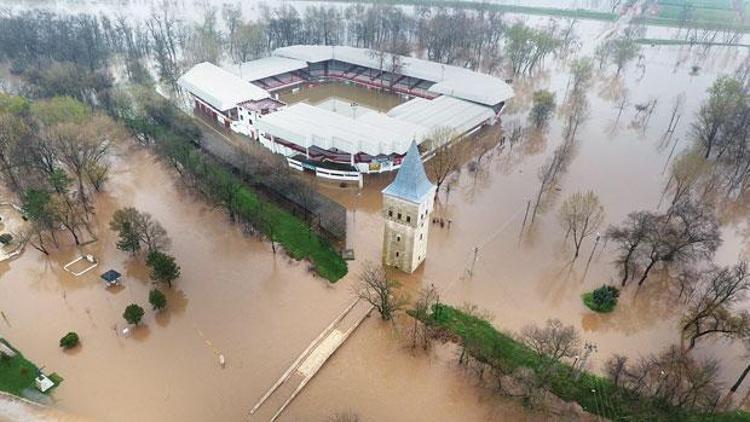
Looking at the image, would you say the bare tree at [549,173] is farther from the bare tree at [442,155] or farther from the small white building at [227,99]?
the small white building at [227,99]

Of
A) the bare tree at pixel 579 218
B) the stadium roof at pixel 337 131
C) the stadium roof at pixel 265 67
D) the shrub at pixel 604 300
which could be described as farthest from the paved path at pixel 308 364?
the stadium roof at pixel 265 67

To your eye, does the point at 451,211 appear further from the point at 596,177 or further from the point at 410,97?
the point at 410,97

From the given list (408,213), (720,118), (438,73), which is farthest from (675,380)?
(438,73)

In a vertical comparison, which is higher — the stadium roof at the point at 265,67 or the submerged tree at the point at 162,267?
the stadium roof at the point at 265,67

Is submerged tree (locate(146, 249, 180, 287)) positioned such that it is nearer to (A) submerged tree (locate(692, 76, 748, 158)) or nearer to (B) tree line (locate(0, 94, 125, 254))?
(B) tree line (locate(0, 94, 125, 254))

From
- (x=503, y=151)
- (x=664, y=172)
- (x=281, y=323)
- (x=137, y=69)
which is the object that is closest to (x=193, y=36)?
(x=137, y=69)

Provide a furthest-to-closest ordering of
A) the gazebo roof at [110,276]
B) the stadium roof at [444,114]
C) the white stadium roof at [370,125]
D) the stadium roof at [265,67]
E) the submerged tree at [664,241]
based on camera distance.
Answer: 1. the stadium roof at [265,67]
2. the stadium roof at [444,114]
3. the white stadium roof at [370,125]
4. the gazebo roof at [110,276]
5. the submerged tree at [664,241]

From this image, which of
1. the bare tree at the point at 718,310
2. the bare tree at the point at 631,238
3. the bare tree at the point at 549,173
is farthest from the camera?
the bare tree at the point at 549,173
